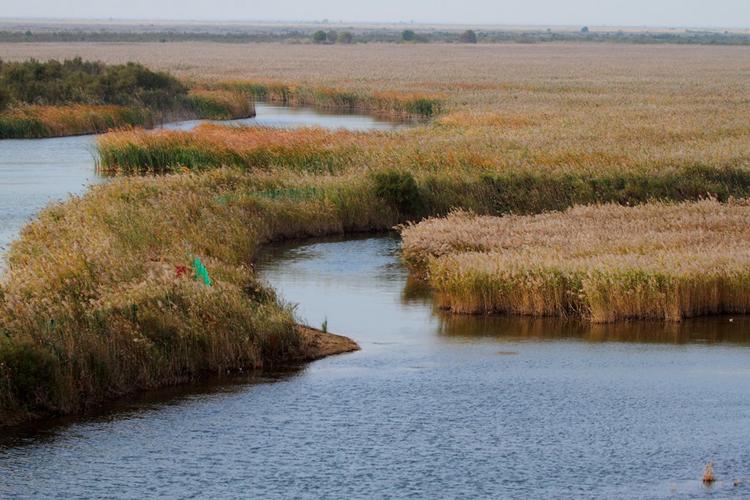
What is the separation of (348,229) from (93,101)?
34157 mm

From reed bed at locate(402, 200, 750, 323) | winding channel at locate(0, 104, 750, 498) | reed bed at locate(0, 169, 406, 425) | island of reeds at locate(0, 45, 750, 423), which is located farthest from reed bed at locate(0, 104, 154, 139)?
winding channel at locate(0, 104, 750, 498)

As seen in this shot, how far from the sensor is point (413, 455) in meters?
15.7

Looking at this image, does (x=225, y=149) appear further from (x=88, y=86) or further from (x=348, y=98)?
(x=348, y=98)

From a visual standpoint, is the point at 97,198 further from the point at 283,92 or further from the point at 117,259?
the point at 283,92

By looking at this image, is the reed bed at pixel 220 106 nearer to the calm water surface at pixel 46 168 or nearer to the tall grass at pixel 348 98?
the calm water surface at pixel 46 168

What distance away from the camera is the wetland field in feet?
51.1

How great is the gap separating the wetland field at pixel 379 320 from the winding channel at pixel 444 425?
5 cm

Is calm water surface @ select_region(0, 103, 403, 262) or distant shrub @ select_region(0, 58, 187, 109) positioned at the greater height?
distant shrub @ select_region(0, 58, 187, 109)

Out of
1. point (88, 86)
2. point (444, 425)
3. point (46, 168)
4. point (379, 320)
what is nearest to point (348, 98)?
point (88, 86)

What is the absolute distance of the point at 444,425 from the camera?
16953mm

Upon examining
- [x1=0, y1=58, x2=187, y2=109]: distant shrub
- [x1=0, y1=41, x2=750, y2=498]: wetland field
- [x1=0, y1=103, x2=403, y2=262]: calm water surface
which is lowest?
[x1=0, y1=103, x2=403, y2=262]: calm water surface

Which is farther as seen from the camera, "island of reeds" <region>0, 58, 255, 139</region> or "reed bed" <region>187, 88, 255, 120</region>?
"reed bed" <region>187, 88, 255, 120</region>

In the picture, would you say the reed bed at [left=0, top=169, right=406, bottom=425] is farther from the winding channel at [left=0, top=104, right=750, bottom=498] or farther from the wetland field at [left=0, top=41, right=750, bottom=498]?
the winding channel at [left=0, top=104, right=750, bottom=498]

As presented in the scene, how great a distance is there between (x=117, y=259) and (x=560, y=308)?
832 cm
